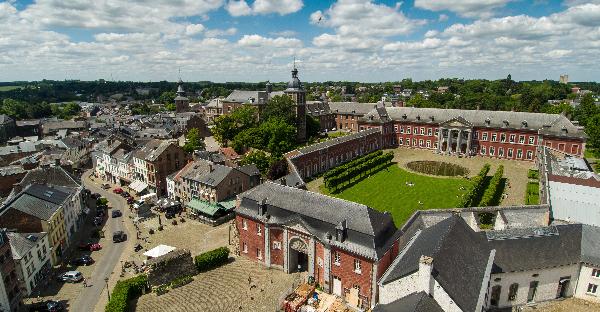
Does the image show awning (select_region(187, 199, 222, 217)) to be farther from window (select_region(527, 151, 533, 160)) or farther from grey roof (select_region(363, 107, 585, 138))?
window (select_region(527, 151, 533, 160))

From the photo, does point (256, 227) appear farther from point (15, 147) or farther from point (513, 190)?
point (15, 147)

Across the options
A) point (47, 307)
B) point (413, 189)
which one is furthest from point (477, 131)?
point (47, 307)

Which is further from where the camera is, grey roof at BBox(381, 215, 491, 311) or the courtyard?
the courtyard

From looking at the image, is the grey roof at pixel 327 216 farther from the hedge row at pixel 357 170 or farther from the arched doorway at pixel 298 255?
the hedge row at pixel 357 170

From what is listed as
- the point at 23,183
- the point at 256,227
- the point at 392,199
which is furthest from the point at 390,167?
the point at 23,183

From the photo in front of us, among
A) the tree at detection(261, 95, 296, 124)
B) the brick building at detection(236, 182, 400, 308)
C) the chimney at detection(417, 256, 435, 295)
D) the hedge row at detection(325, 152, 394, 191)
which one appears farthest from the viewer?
the tree at detection(261, 95, 296, 124)

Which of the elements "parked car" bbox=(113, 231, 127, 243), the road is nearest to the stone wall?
the road

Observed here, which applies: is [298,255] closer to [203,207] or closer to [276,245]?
[276,245]
